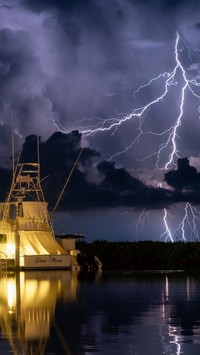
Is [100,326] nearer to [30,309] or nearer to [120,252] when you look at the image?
[30,309]

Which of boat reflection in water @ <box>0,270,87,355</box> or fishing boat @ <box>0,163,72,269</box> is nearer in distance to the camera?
boat reflection in water @ <box>0,270,87,355</box>

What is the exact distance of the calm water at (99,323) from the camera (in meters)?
16.8

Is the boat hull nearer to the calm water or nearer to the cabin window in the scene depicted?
the cabin window

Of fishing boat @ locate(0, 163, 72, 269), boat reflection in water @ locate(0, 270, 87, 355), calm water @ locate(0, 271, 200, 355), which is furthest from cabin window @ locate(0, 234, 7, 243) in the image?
calm water @ locate(0, 271, 200, 355)

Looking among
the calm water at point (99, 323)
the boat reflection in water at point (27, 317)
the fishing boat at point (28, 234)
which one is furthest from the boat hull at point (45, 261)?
the calm water at point (99, 323)

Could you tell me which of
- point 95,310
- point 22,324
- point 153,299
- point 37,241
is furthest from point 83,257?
point 22,324

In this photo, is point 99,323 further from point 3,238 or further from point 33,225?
point 33,225

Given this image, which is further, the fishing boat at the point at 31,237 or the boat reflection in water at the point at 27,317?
the fishing boat at the point at 31,237

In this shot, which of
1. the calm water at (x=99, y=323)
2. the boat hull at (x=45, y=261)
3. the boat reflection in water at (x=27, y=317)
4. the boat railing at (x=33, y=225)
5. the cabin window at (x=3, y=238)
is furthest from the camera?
the boat railing at (x=33, y=225)

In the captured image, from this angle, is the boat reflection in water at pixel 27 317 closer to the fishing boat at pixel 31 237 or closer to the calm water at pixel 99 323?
the calm water at pixel 99 323

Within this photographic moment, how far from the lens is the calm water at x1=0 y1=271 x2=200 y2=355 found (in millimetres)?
16781

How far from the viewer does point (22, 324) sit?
21.2 meters

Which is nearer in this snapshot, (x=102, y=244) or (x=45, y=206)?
(x=45, y=206)

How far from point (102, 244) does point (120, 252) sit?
3278 millimetres
